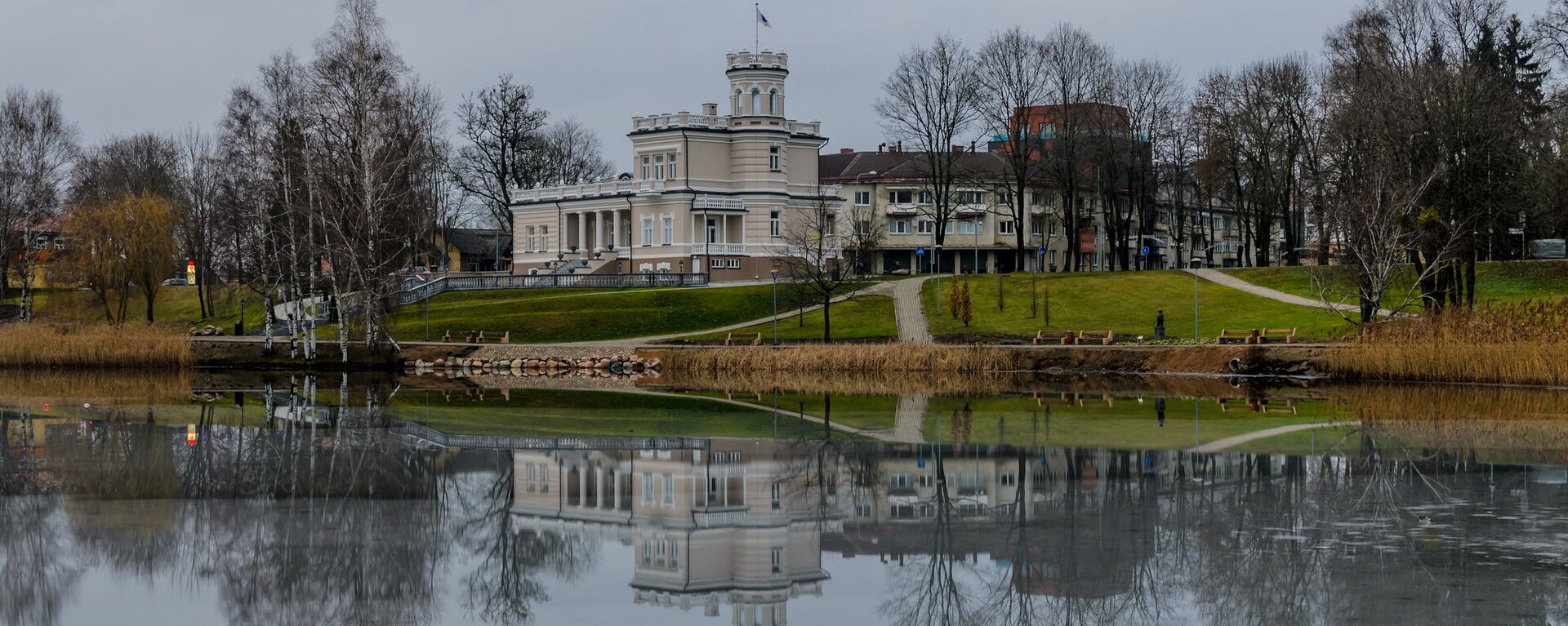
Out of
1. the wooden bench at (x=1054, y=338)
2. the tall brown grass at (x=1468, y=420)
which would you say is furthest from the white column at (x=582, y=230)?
the tall brown grass at (x=1468, y=420)

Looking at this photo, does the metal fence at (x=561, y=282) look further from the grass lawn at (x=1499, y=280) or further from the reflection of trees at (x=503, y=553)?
the reflection of trees at (x=503, y=553)

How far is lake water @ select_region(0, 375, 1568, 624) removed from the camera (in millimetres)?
13180

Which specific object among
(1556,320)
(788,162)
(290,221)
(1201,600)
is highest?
(788,162)

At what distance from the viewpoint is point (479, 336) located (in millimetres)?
59281

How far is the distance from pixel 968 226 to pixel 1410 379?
5879cm

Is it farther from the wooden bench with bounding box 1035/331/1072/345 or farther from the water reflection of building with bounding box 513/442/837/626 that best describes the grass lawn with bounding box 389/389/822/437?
the wooden bench with bounding box 1035/331/1072/345

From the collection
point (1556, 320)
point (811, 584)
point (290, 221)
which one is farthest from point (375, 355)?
point (811, 584)

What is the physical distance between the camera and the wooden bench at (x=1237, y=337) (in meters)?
48.0

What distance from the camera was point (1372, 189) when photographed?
158 ft

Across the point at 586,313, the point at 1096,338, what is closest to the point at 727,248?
the point at 586,313

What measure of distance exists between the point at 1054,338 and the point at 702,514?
38083 millimetres

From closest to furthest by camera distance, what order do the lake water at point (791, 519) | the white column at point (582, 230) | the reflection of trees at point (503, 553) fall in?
the lake water at point (791, 519), the reflection of trees at point (503, 553), the white column at point (582, 230)

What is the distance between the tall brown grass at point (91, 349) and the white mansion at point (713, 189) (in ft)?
95.4

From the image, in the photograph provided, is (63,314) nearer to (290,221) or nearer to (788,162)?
(290,221)
